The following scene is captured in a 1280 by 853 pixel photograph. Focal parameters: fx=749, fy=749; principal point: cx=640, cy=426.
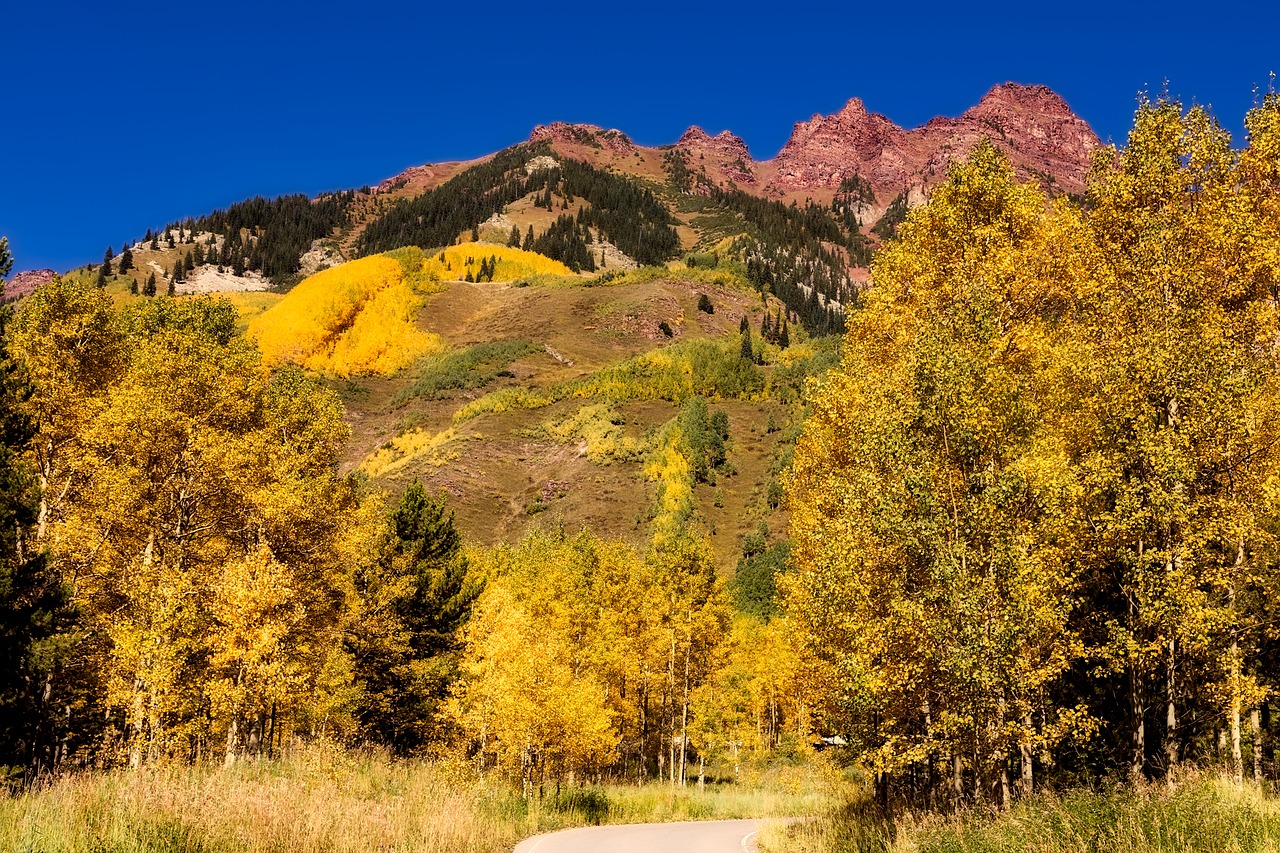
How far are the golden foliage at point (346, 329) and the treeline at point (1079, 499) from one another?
14243cm

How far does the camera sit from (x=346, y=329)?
156875 mm

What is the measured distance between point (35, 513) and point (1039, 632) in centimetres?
2220

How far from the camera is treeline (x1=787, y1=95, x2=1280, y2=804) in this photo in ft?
41.1

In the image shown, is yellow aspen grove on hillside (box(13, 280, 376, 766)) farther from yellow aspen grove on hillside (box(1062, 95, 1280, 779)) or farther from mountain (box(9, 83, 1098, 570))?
mountain (box(9, 83, 1098, 570))

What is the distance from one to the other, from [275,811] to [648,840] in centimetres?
1234

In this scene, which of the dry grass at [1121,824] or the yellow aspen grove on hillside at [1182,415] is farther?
the yellow aspen grove on hillside at [1182,415]

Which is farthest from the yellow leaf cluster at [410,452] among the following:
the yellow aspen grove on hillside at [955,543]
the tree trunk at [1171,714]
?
the tree trunk at [1171,714]

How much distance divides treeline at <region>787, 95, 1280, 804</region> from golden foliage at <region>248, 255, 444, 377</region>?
14243 centimetres

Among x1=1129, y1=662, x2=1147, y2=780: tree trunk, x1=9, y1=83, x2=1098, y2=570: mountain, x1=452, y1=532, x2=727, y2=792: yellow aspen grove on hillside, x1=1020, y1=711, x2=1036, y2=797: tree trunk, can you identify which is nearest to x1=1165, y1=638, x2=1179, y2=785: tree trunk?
x1=1129, y1=662, x2=1147, y2=780: tree trunk

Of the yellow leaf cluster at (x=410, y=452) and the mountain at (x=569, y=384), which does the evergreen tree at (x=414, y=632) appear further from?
the yellow leaf cluster at (x=410, y=452)

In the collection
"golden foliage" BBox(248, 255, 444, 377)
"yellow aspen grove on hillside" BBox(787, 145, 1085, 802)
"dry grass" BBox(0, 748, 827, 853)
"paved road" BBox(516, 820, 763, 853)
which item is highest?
"golden foliage" BBox(248, 255, 444, 377)

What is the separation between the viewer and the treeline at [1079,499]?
12516 mm

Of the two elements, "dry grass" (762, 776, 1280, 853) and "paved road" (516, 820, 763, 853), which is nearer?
"dry grass" (762, 776, 1280, 853)

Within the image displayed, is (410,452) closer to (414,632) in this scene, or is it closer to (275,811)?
(414,632)
